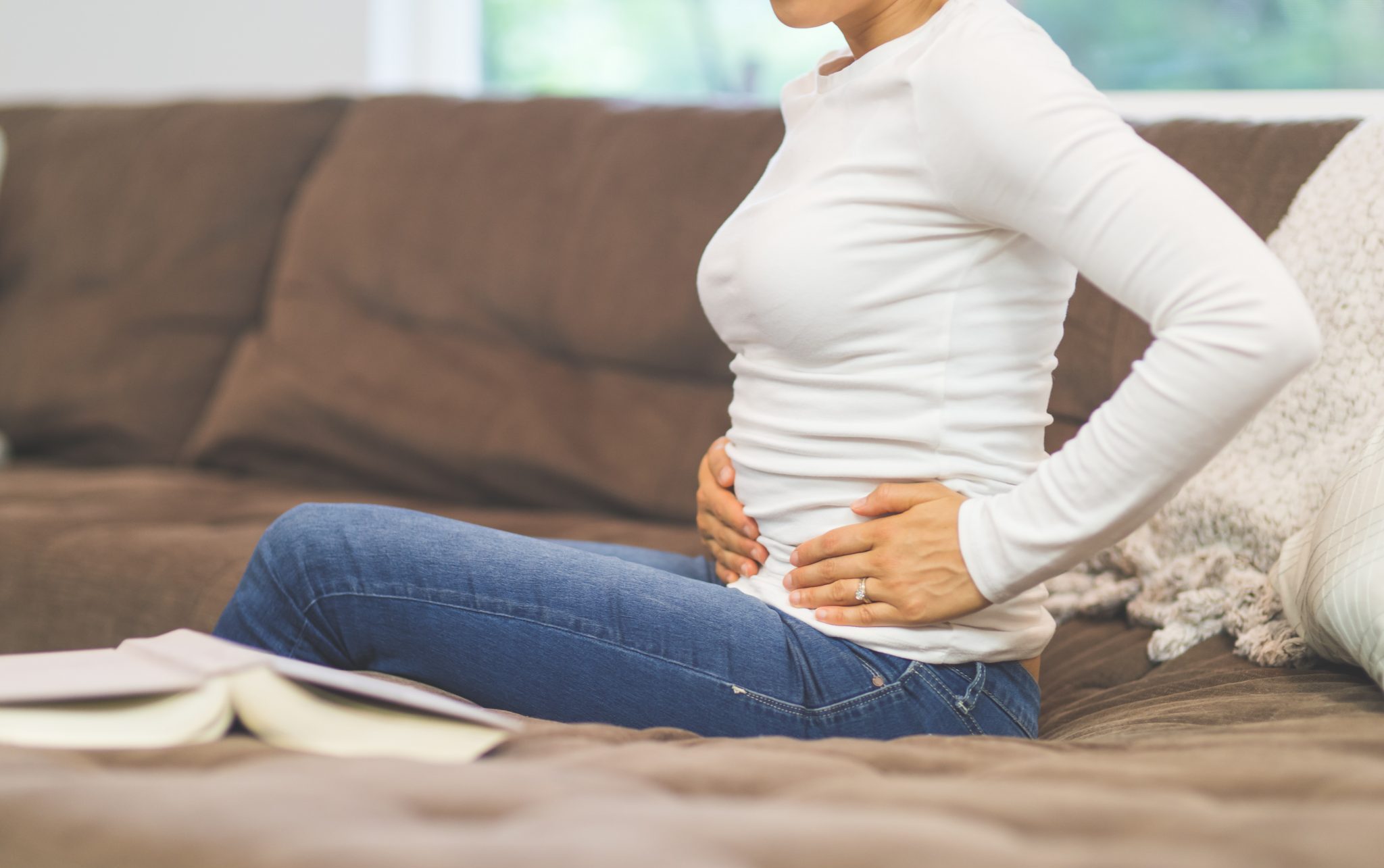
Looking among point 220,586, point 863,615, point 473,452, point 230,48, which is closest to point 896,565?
point 863,615

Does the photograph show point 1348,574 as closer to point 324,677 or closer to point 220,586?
point 324,677

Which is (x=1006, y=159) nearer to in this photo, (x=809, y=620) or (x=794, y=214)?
(x=794, y=214)

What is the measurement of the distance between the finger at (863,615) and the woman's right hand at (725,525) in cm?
11

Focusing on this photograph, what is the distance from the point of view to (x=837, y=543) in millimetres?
851

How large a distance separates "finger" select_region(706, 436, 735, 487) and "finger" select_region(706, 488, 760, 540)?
0.01m

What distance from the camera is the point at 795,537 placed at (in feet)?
2.99

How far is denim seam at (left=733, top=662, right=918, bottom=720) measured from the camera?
2.65 feet

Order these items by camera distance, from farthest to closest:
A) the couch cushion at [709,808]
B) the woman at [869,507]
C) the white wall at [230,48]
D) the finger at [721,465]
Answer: the white wall at [230,48], the finger at [721,465], the woman at [869,507], the couch cushion at [709,808]

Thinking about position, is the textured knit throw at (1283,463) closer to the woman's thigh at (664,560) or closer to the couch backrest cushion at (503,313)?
the woman's thigh at (664,560)

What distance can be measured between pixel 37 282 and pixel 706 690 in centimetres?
176

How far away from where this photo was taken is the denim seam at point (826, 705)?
2.65ft

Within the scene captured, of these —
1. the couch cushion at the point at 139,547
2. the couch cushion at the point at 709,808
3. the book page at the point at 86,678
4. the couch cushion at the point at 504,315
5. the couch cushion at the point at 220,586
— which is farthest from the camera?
the couch cushion at the point at 504,315

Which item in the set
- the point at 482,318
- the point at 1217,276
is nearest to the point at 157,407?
the point at 482,318

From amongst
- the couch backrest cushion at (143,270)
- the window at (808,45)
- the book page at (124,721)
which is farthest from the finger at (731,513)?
the couch backrest cushion at (143,270)
